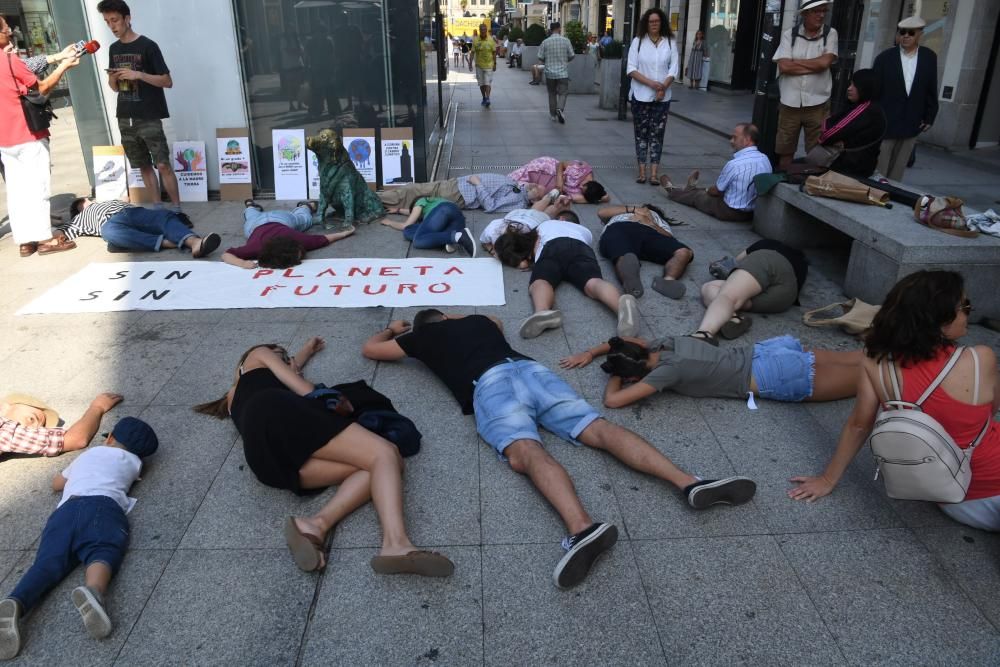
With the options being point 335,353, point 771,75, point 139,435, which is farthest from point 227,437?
point 771,75

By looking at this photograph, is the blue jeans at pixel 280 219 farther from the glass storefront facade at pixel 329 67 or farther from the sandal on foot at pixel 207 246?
the glass storefront facade at pixel 329 67

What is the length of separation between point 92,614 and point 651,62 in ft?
26.4

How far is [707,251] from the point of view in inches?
259

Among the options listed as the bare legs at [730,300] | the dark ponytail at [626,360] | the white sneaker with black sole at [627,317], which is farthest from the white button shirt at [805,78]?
the dark ponytail at [626,360]

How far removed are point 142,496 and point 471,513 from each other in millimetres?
1512

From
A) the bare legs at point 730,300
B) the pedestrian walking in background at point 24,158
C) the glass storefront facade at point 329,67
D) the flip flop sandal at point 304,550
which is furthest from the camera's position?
the glass storefront facade at point 329,67

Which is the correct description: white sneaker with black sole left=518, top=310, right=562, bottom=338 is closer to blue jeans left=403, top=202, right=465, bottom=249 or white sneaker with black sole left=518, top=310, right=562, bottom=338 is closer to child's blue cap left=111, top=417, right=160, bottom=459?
blue jeans left=403, top=202, right=465, bottom=249

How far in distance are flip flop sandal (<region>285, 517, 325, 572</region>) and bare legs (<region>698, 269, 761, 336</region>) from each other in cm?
287

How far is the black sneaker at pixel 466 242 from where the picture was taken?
6351 mm

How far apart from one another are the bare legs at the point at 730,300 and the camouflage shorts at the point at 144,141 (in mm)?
6225

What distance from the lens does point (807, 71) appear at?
7.11 metres

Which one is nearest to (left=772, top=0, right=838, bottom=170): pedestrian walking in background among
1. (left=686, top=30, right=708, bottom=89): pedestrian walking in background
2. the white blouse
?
the white blouse

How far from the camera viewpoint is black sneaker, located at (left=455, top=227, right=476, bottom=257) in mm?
6351

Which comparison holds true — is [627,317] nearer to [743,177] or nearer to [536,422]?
[536,422]
